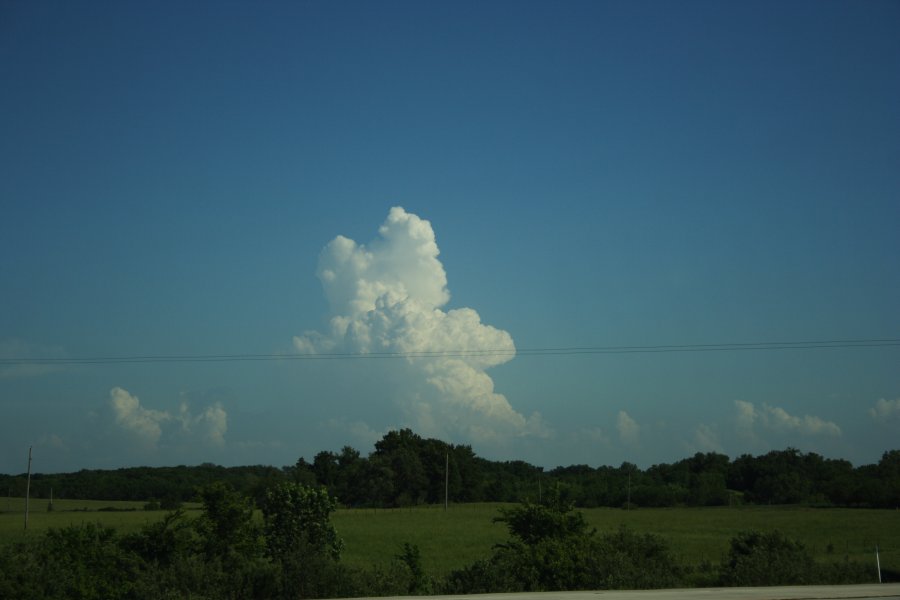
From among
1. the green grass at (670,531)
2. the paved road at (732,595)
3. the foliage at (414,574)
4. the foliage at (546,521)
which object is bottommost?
the green grass at (670,531)

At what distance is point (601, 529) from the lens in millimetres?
65562

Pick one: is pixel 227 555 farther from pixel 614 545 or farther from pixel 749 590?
pixel 749 590

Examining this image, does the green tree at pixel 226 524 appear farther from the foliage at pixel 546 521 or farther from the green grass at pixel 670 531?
the green grass at pixel 670 531

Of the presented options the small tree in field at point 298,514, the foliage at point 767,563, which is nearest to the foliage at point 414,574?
the foliage at point 767,563

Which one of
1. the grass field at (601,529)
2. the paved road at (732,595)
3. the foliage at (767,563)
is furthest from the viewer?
the grass field at (601,529)

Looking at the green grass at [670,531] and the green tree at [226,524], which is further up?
the green tree at [226,524]

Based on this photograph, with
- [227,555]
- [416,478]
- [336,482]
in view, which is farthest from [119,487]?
[227,555]

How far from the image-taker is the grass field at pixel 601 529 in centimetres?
5134

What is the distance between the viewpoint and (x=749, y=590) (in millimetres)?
19594

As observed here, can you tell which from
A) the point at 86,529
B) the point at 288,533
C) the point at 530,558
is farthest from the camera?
the point at 288,533

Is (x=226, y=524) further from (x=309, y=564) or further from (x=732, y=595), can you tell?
(x=732, y=595)

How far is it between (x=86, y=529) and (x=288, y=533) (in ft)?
57.7

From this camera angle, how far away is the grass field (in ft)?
168

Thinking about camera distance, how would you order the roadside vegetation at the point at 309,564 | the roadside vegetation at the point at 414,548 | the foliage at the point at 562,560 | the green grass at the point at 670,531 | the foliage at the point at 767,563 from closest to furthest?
the roadside vegetation at the point at 309,564
the roadside vegetation at the point at 414,548
the foliage at the point at 562,560
the foliage at the point at 767,563
the green grass at the point at 670,531
